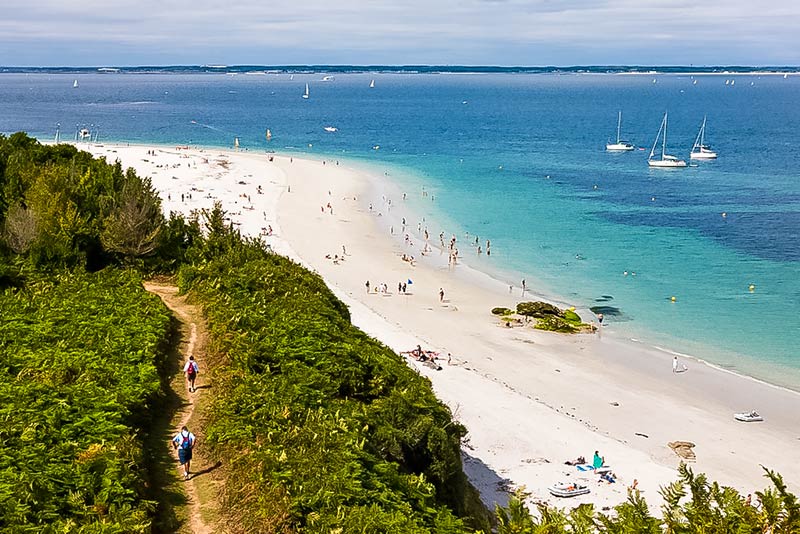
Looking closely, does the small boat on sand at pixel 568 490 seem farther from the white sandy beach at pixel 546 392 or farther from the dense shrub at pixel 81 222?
the dense shrub at pixel 81 222

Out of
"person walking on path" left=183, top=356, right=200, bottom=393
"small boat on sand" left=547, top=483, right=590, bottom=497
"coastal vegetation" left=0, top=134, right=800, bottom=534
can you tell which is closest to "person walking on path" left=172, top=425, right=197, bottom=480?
"coastal vegetation" left=0, top=134, right=800, bottom=534

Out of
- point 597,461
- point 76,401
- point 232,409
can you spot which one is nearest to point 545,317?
point 597,461

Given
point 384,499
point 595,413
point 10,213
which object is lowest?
point 595,413

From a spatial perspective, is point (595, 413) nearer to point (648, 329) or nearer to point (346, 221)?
point (648, 329)

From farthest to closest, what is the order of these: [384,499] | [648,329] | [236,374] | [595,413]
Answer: [648,329]
[595,413]
[236,374]
[384,499]

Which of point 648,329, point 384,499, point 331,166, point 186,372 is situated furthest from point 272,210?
point 384,499

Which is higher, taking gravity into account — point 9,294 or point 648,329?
point 9,294

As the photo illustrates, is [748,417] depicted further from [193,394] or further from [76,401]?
[76,401]
